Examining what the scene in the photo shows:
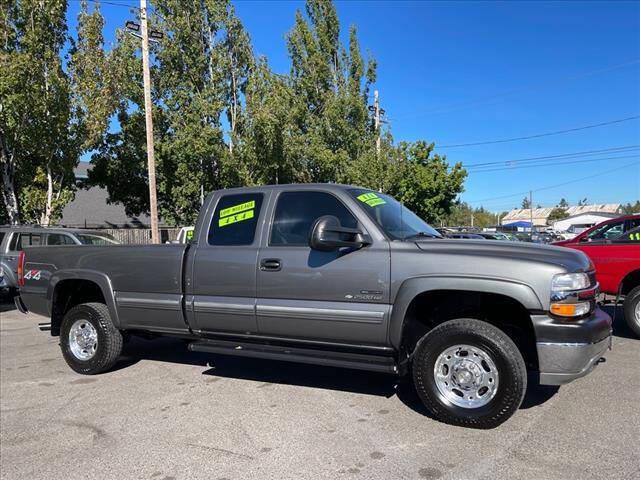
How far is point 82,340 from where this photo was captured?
20.1ft

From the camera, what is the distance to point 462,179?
101 feet

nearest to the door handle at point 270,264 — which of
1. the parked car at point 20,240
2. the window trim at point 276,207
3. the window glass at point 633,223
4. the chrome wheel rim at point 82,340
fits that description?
the window trim at point 276,207

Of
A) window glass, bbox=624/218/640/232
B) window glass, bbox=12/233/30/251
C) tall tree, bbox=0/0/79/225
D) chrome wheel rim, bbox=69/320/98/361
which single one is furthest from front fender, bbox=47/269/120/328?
tall tree, bbox=0/0/79/225

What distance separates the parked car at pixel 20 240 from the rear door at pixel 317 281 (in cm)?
766

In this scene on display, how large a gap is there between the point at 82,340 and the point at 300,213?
3172 mm

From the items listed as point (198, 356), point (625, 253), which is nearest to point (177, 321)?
point (198, 356)

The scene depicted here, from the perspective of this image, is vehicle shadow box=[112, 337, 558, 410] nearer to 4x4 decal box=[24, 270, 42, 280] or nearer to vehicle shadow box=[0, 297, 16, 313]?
4x4 decal box=[24, 270, 42, 280]

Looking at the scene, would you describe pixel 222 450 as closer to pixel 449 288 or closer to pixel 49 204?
pixel 449 288

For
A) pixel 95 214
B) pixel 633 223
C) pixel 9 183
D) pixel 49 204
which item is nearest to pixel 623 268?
pixel 633 223

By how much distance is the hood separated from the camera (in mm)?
4023

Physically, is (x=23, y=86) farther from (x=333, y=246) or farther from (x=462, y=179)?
(x=462, y=179)

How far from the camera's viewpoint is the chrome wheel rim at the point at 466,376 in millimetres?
4117

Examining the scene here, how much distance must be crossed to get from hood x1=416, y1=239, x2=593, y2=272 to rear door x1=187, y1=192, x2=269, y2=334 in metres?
1.62

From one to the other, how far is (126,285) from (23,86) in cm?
1289
